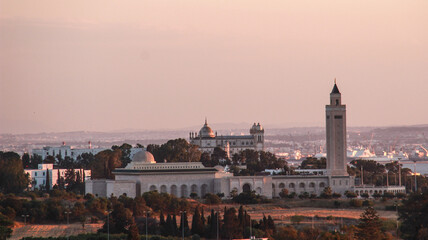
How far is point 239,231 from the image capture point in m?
70.1

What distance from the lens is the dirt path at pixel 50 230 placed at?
72.8m

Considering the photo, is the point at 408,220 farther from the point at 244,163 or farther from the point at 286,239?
the point at 244,163

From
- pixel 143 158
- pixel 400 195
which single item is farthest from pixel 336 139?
pixel 143 158

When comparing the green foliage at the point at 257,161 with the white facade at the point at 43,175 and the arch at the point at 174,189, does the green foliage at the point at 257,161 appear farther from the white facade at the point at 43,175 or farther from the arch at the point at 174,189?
the white facade at the point at 43,175

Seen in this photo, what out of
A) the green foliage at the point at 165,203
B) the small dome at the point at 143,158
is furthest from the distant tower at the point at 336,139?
the green foliage at the point at 165,203

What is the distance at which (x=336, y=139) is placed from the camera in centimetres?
10256

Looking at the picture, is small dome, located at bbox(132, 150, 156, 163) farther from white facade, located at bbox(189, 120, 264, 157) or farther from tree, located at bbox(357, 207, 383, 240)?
tree, located at bbox(357, 207, 383, 240)

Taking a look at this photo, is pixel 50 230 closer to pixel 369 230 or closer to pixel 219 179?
pixel 369 230

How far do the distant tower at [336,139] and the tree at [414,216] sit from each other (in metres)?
30.1

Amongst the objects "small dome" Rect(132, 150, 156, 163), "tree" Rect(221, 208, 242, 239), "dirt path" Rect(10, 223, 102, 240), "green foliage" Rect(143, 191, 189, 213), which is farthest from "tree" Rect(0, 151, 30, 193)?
"tree" Rect(221, 208, 242, 239)

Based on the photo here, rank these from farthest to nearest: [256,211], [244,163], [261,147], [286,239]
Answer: [261,147]
[244,163]
[256,211]
[286,239]

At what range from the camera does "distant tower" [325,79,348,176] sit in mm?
102312

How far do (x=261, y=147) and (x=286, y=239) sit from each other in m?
69.4

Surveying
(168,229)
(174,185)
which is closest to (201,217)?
(168,229)
